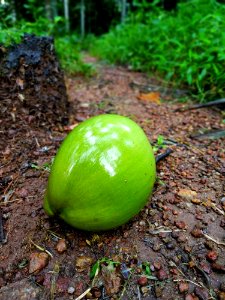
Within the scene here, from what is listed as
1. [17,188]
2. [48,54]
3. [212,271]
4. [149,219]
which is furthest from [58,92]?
[212,271]

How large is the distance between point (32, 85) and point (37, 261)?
1.49m

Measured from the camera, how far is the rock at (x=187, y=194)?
179 cm

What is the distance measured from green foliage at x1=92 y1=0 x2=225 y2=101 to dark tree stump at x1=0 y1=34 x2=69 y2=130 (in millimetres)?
1602

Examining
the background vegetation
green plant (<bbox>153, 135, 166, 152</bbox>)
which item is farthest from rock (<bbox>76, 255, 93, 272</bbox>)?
the background vegetation

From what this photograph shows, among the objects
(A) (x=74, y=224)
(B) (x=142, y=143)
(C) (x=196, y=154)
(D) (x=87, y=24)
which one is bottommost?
(D) (x=87, y=24)

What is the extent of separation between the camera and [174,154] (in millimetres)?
2201

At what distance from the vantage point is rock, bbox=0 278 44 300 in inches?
49.4

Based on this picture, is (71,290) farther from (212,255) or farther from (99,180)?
(212,255)

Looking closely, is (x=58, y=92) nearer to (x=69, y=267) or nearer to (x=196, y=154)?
(x=196, y=154)

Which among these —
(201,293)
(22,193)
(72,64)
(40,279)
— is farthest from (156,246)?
(72,64)

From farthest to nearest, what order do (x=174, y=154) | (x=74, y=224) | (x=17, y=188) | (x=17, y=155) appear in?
(x=174, y=154)
(x=17, y=155)
(x=17, y=188)
(x=74, y=224)

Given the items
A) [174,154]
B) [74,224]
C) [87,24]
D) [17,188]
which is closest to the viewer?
[74,224]

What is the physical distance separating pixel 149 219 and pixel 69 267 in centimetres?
50

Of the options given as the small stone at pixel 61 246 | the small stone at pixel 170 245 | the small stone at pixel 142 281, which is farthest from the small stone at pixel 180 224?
the small stone at pixel 61 246
